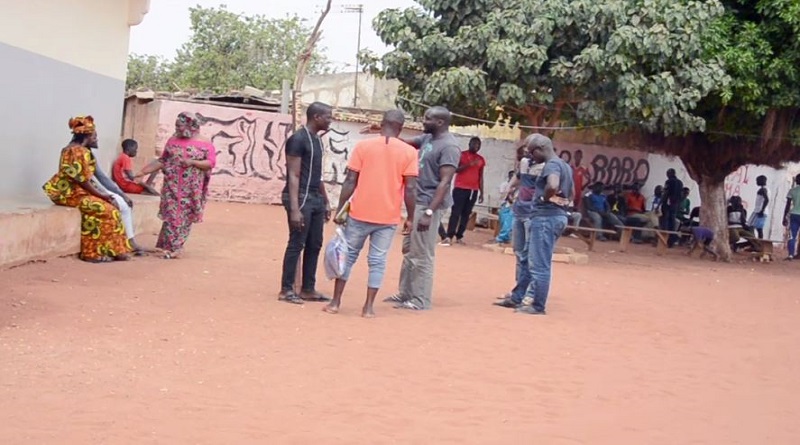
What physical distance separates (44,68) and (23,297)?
11.9 ft

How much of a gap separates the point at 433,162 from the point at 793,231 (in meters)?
14.1

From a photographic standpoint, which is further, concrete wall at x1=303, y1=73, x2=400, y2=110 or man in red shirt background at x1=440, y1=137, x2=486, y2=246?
concrete wall at x1=303, y1=73, x2=400, y2=110

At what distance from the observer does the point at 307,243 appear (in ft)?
29.1

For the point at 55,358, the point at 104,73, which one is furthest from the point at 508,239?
the point at 55,358

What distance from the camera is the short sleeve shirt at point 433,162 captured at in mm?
9156

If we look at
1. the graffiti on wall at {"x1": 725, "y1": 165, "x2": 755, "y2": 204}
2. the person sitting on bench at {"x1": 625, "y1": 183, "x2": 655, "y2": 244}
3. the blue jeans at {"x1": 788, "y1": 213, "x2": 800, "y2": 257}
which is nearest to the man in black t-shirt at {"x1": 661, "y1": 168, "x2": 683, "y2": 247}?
the person sitting on bench at {"x1": 625, "y1": 183, "x2": 655, "y2": 244}

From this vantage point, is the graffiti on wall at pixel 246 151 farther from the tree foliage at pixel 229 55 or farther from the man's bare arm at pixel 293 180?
the tree foliage at pixel 229 55

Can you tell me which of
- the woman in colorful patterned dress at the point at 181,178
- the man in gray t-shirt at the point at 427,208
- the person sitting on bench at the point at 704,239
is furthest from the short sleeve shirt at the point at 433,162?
the person sitting on bench at the point at 704,239

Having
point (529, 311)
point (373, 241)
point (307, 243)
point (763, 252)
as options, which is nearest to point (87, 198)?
point (307, 243)

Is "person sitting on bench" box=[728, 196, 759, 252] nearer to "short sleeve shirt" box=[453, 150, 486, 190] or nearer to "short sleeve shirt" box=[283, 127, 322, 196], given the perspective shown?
"short sleeve shirt" box=[453, 150, 486, 190]

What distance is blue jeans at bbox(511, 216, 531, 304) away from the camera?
31.9 feet

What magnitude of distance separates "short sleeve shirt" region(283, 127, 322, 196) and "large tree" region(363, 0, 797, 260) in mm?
7181

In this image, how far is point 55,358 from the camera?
238 inches

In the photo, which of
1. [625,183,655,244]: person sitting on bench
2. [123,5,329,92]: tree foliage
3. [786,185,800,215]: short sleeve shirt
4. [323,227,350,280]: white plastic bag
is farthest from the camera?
[123,5,329,92]: tree foliage
